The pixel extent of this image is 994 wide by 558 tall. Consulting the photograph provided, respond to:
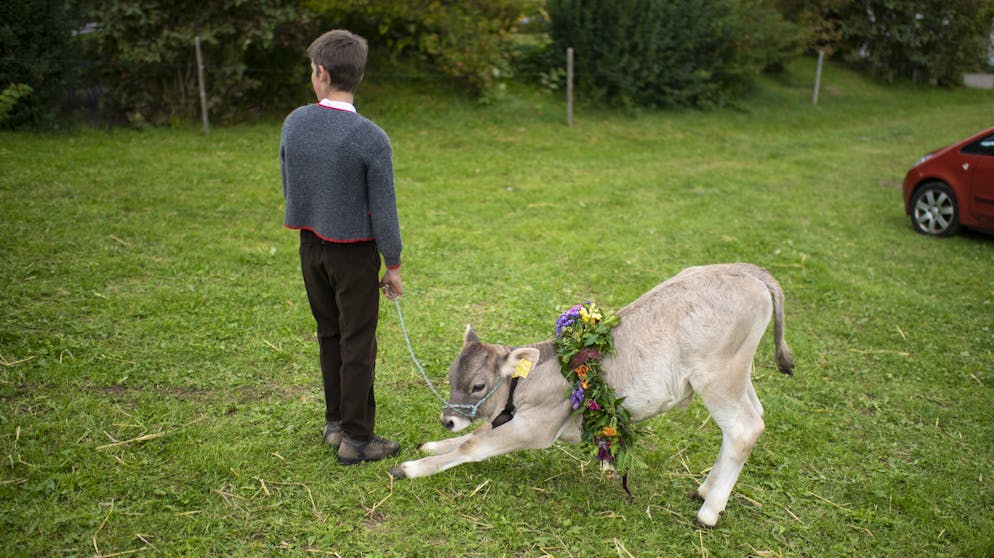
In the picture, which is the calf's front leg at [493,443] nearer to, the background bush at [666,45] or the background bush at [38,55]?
the background bush at [38,55]

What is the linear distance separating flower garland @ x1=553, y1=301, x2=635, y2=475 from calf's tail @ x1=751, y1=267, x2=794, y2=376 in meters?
1.04

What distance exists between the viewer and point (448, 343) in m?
6.60

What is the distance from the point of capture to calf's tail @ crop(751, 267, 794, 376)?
4586 mm

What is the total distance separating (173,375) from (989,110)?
26728 mm

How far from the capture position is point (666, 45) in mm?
18938

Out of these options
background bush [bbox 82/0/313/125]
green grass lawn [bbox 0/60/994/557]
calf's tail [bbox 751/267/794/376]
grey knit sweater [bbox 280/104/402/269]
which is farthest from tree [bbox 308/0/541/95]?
calf's tail [bbox 751/267/794/376]

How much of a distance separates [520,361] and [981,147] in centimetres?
972

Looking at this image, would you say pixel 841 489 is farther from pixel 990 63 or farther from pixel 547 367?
pixel 990 63

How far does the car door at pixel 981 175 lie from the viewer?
403 inches

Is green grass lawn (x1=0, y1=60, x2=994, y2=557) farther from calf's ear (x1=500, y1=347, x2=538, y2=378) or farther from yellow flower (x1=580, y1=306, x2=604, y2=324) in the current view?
yellow flower (x1=580, y1=306, x2=604, y2=324)

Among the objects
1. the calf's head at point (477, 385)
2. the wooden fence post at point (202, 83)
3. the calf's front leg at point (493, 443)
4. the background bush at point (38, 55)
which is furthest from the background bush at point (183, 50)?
the calf's front leg at point (493, 443)

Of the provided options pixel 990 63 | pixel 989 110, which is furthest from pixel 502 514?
pixel 990 63

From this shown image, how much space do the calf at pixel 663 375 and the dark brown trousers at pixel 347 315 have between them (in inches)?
21.1

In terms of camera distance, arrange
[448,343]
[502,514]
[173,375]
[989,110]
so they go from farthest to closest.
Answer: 1. [989,110]
2. [448,343]
3. [173,375]
4. [502,514]
